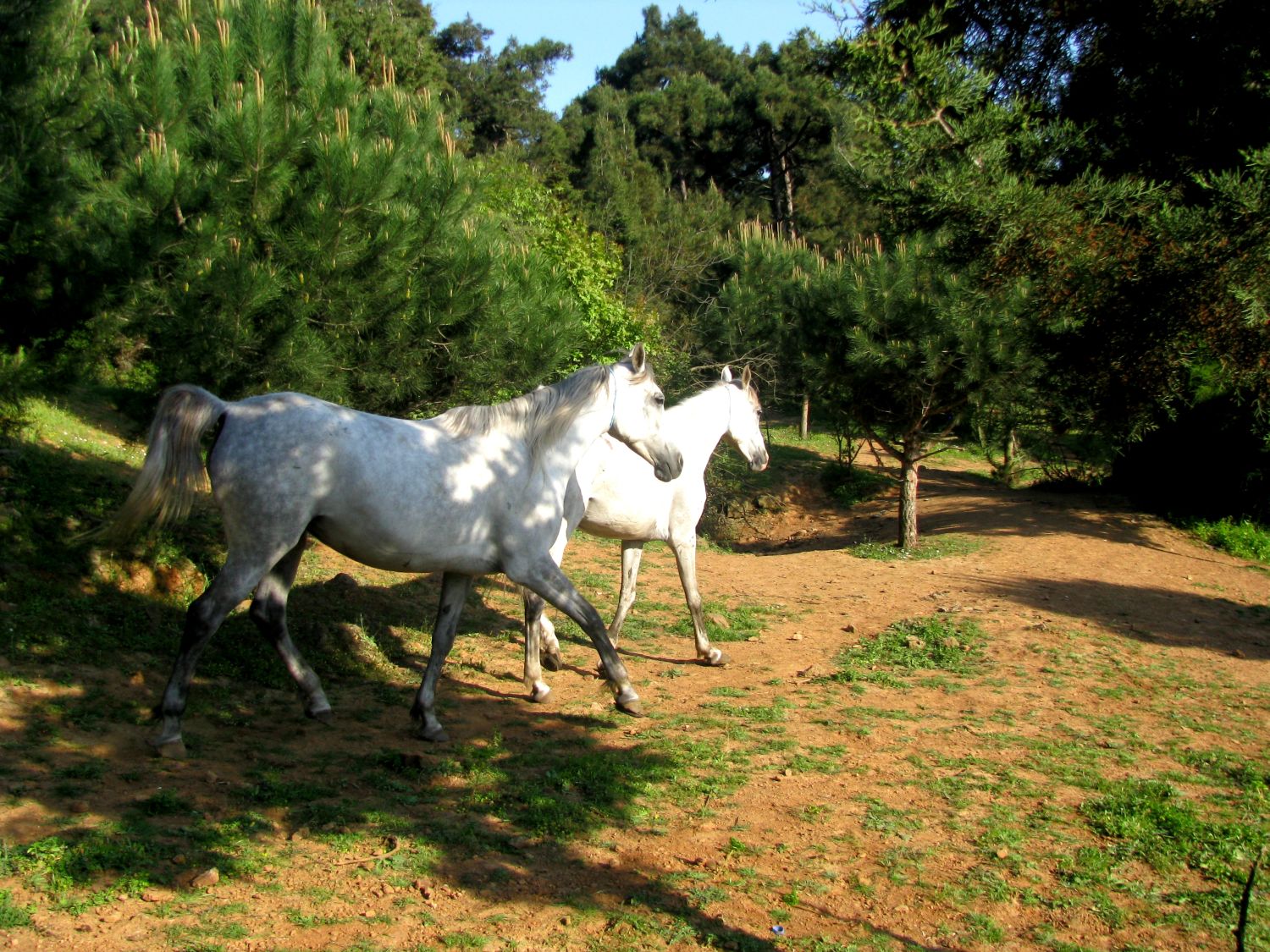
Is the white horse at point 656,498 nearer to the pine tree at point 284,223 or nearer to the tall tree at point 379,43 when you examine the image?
the pine tree at point 284,223

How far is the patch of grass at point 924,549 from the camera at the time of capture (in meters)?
13.6

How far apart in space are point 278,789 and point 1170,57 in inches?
218

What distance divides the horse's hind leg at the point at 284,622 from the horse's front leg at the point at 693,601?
3.30m

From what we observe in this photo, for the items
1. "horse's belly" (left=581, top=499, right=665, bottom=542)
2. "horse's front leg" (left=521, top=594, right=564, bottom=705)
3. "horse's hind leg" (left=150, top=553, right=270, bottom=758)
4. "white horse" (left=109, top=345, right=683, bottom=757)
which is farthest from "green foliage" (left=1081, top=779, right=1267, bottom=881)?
"horse's hind leg" (left=150, top=553, right=270, bottom=758)

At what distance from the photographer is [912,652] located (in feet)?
27.7

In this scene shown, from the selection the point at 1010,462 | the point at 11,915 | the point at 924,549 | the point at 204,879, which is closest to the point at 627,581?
the point at 204,879

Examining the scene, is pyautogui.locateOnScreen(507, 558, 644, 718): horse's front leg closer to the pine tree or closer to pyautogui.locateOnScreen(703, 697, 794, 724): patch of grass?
pyautogui.locateOnScreen(703, 697, 794, 724): patch of grass

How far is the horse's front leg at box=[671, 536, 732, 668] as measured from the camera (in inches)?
316

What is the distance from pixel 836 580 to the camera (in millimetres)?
11820

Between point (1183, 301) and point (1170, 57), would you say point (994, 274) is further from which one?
point (1170, 57)

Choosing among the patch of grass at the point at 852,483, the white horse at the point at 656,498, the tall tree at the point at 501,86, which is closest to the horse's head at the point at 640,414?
the white horse at the point at 656,498

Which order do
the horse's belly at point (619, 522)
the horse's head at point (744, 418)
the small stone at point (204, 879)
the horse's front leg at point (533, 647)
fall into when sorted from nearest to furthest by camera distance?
the small stone at point (204, 879) → the horse's front leg at point (533, 647) → the horse's belly at point (619, 522) → the horse's head at point (744, 418)

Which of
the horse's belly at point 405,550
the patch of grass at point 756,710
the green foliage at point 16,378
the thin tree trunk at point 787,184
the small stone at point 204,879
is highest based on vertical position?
the thin tree trunk at point 787,184

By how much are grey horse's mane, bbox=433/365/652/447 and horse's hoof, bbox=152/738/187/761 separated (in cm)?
223
